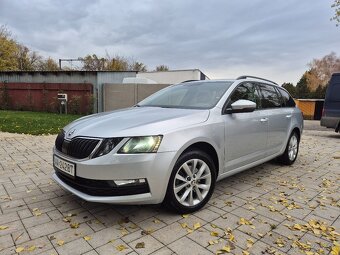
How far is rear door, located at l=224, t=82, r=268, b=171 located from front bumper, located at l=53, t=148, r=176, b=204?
3.48 ft

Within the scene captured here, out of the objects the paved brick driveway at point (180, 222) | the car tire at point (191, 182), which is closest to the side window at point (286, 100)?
the paved brick driveway at point (180, 222)

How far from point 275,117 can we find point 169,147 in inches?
100

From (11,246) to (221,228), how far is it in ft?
6.48

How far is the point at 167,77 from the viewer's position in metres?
20.7

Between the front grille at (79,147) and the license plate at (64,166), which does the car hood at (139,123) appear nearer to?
the front grille at (79,147)

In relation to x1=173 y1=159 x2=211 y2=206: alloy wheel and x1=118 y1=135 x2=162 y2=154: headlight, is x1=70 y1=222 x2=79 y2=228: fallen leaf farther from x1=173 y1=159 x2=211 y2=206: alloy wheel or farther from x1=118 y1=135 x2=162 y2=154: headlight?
x1=173 y1=159 x2=211 y2=206: alloy wheel

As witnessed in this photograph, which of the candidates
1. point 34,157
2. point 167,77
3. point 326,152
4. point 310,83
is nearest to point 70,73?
point 167,77

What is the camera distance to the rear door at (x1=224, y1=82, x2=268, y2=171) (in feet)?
11.4

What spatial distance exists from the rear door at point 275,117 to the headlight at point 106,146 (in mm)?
2698

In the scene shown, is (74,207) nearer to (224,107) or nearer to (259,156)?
(224,107)

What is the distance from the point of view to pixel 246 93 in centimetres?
402

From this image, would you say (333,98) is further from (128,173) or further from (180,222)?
(128,173)

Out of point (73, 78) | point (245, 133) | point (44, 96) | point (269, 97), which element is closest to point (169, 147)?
point (245, 133)

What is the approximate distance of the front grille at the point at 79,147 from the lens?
2670mm
